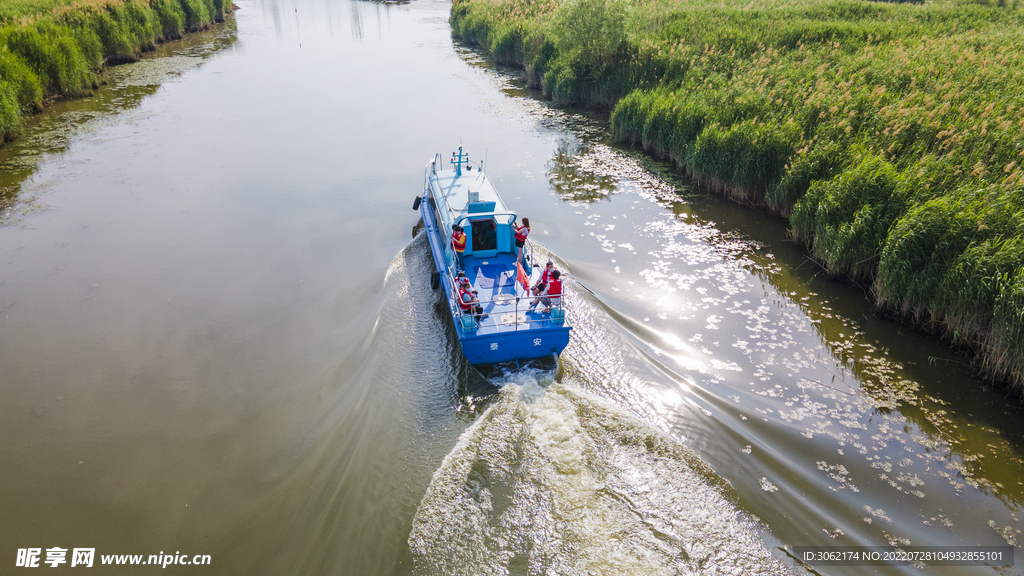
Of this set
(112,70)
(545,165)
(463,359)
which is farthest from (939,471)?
(112,70)

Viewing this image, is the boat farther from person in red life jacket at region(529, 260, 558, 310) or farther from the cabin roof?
person in red life jacket at region(529, 260, 558, 310)

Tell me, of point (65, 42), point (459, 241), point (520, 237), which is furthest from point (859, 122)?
point (65, 42)

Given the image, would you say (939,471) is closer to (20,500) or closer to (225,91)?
(20,500)

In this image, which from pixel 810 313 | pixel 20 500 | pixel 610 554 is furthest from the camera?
pixel 810 313

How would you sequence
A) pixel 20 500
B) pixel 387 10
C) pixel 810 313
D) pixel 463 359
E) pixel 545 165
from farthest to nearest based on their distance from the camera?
1. pixel 387 10
2. pixel 545 165
3. pixel 810 313
4. pixel 463 359
5. pixel 20 500

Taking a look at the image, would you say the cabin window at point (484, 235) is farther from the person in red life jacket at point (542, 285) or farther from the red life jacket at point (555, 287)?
the red life jacket at point (555, 287)

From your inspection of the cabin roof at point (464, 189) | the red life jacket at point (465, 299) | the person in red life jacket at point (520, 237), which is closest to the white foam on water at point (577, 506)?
the red life jacket at point (465, 299)

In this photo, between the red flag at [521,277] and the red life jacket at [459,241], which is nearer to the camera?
the red flag at [521,277]

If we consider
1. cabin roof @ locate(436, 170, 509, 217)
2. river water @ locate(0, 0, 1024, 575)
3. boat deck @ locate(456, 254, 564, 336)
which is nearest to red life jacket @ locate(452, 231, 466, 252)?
boat deck @ locate(456, 254, 564, 336)
